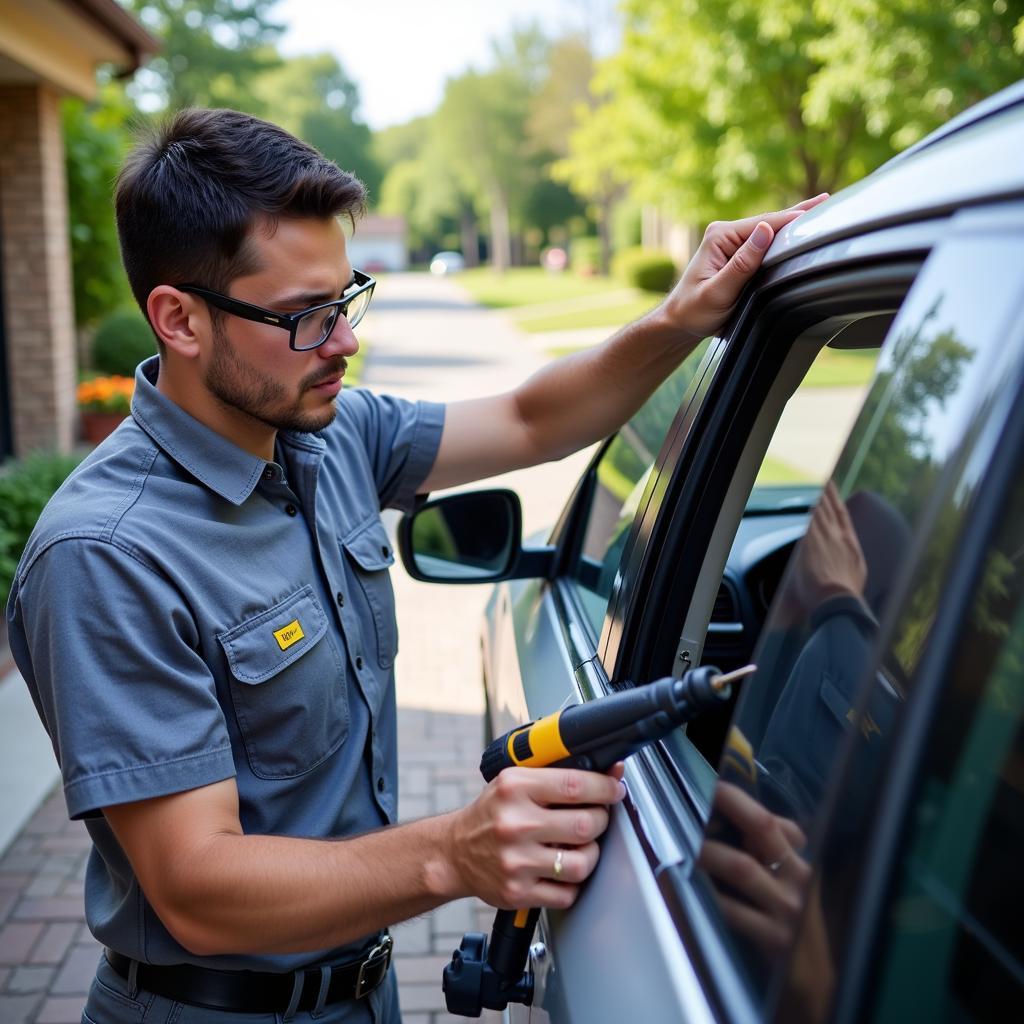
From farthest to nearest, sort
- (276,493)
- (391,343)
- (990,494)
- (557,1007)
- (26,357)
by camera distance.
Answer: (391,343)
(26,357)
(276,493)
(557,1007)
(990,494)

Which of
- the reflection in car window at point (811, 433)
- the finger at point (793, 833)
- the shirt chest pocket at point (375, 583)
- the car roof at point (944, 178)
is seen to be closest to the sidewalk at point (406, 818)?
the shirt chest pocket at point (375, 583)

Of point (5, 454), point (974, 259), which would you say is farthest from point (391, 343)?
point (974, 259)

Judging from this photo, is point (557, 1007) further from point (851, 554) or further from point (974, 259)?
point (974, 259)

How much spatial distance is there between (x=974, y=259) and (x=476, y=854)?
825mm

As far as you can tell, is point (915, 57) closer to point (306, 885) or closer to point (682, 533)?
point (682, 533)

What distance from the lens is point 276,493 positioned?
1.84 m

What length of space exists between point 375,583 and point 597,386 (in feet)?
1.98

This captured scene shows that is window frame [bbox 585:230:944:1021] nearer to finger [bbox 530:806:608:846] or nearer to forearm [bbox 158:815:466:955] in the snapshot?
finger [bbox 530:806:608:846]

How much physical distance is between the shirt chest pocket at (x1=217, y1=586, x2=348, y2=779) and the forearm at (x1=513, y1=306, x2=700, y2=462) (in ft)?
2.56

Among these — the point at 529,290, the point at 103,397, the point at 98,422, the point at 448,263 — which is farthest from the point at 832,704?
the point at 448,263

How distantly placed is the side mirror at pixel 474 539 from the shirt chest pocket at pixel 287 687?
879 millimetres

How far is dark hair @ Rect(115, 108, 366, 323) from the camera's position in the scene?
1.72 metres

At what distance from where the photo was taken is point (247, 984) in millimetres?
1693

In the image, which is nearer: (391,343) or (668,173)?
(668,173)
